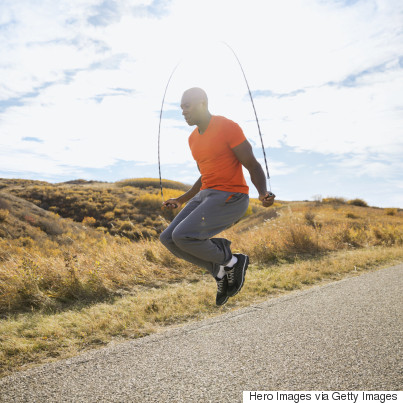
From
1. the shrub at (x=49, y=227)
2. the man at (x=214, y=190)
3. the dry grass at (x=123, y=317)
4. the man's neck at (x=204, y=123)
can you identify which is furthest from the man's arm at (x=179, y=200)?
the shrub at (x=49, y=227)

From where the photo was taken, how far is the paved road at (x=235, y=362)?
2.97 m

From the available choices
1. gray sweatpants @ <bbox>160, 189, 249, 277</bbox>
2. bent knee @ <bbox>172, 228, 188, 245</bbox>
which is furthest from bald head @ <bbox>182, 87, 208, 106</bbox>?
bent knee @ <bbox>172, 228, 188, 245</bbox>

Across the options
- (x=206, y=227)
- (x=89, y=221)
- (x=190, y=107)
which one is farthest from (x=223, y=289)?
(x=89, y=221)

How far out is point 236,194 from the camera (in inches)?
131

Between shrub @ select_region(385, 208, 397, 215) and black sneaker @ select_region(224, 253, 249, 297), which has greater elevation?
black sneaker @ select_region(224, 253, 249, 297)

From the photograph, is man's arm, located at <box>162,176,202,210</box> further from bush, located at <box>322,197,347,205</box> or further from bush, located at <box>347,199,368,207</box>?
bush, located at <box>347,199,368,207</box>

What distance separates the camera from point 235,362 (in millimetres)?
3406

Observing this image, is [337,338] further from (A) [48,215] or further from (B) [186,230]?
(A) [48,215]

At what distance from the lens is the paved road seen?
2969 millimetres

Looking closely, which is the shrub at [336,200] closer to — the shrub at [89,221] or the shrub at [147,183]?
the shrub at [89,221]

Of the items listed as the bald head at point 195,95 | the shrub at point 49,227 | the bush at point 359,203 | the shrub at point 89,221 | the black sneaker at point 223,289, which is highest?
the bald head at point 195,95

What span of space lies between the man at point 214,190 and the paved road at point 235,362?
2.58 ft

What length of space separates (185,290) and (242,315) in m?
2.13

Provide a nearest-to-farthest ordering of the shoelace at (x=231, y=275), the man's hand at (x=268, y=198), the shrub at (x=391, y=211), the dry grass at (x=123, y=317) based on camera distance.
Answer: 1. the man's hand at (x=268, y=198)
2. the shoelace at (x=231, y=275)
3. the dry grass at (x=123, y=317)
4. the shrub at (x=391, y=211)
